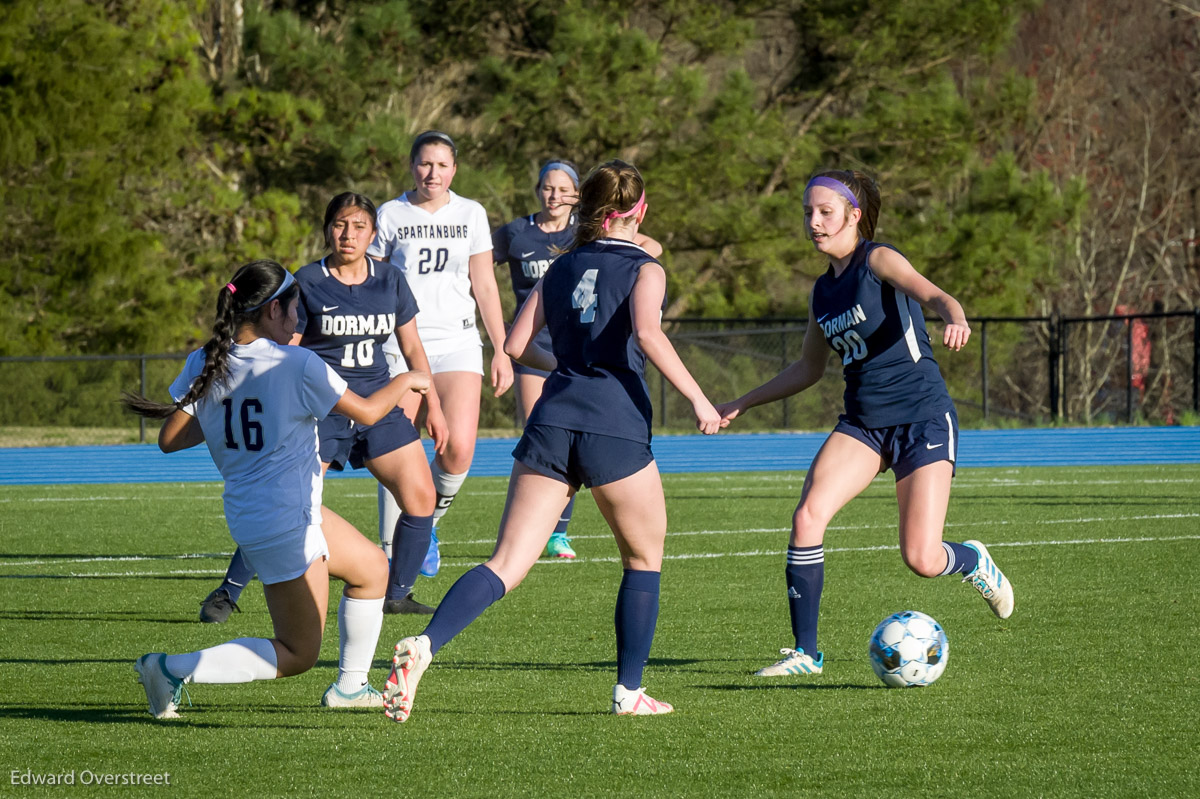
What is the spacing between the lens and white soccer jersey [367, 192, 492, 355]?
8.02 metres

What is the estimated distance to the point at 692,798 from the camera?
150 inches

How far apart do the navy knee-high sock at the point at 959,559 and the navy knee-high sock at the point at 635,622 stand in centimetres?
152

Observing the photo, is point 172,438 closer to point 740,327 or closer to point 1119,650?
point 1119,650

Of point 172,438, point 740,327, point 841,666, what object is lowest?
point 740,327

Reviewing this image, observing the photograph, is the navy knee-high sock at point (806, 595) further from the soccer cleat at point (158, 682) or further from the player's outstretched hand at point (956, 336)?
the soccer cleat at point (158, 682)

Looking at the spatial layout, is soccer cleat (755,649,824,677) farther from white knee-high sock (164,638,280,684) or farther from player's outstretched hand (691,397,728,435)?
white knee-high sock (164,638,280,684)

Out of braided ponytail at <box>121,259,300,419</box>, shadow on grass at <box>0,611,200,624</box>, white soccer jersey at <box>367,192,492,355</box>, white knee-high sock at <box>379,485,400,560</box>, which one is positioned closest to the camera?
braided ponytail at <box>121,259,300,419</box>

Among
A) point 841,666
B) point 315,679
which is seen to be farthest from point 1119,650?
point 315,679

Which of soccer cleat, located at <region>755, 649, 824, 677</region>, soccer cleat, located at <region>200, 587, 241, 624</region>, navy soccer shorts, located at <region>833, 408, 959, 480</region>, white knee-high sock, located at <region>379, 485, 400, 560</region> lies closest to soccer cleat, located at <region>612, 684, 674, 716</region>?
soccer cleat, located at <region>755, 649, 824, 677</region>

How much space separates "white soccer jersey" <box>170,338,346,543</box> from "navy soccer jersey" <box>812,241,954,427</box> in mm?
2095

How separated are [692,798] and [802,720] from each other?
102cm

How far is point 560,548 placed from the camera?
9211 mm

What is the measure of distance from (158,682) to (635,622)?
5.03ft

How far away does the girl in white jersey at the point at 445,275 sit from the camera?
7.89 metres
